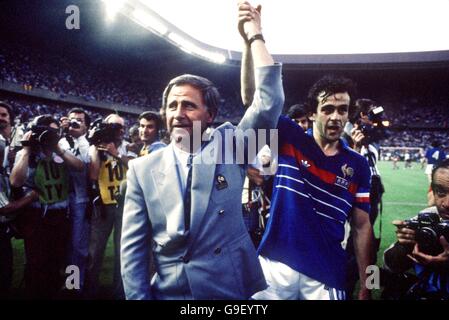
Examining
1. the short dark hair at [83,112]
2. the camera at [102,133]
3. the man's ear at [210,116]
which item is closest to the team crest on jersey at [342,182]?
the man's ear at [210,116]

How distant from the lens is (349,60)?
28.0 meters

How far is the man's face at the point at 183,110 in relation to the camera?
1.25 meters

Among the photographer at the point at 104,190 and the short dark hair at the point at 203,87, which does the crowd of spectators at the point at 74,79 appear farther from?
the short dark hair at the point at 203,87

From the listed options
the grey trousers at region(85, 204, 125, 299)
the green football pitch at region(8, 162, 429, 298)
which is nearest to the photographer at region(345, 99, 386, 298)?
the green football pitch at region(8, 162, 429, 298)

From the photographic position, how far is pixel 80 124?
10.7ft

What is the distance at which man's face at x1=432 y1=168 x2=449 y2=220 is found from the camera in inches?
60.4

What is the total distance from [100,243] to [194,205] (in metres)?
2.26

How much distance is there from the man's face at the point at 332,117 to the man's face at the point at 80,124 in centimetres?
250

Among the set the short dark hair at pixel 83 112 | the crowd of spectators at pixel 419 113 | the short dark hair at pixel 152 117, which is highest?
the crowd of spectators at pixel 419 113

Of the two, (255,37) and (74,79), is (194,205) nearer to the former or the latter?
(255,37)

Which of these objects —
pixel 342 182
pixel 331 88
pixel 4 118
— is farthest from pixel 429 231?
pixel 4 118
